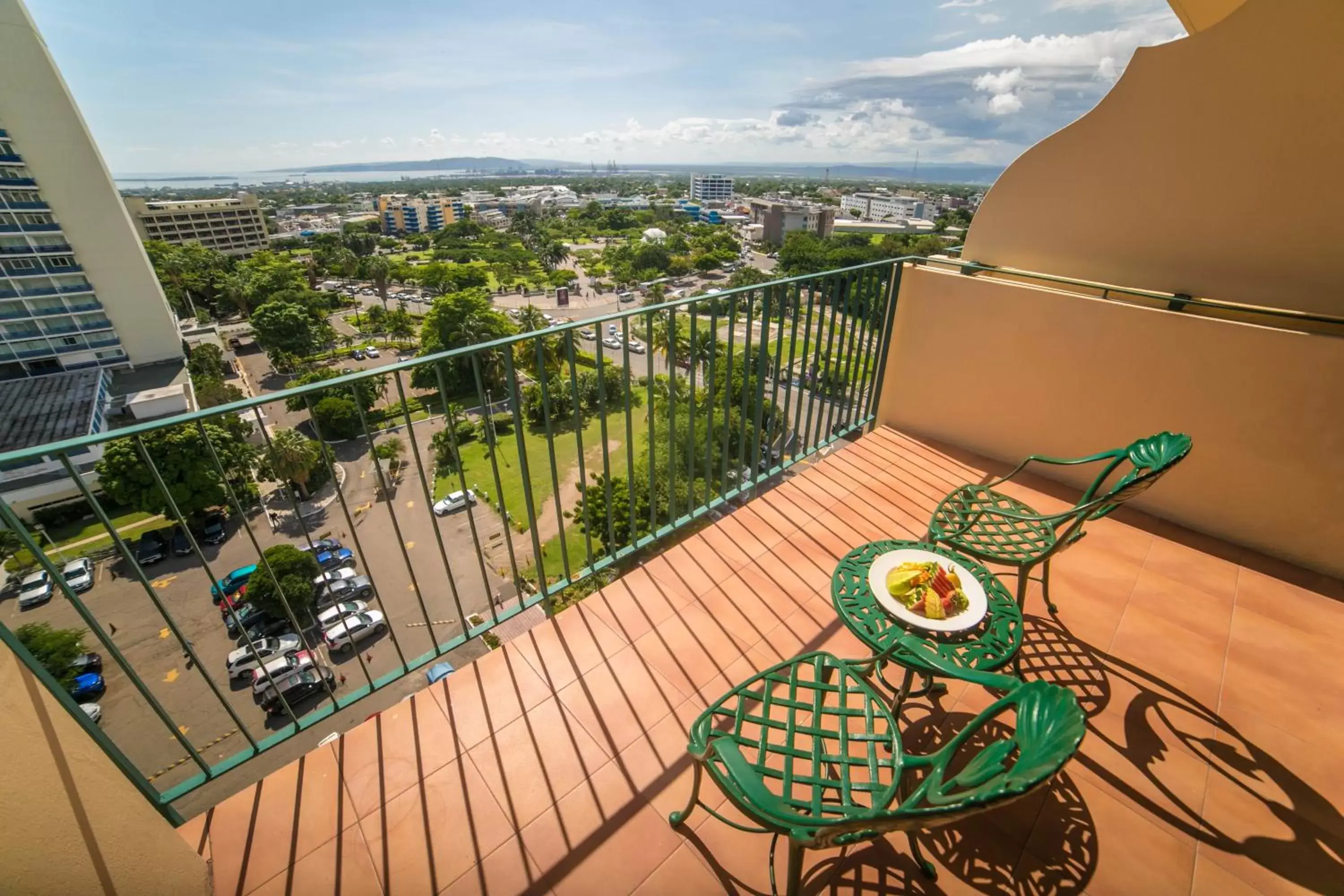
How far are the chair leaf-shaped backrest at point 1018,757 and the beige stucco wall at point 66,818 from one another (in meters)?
1.68

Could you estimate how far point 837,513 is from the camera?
3066 millimetres

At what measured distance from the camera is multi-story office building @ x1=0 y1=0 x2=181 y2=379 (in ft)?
74.7

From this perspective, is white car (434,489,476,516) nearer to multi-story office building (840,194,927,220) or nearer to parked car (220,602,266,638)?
parked car (220,602,266,638)

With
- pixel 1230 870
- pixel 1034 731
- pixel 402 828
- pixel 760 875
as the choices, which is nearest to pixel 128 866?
A: pixel 402 828

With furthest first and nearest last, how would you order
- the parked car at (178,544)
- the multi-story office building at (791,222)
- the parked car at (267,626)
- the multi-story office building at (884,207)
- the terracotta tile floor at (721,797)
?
the multi-story office building at (884,207)
the multi-story office building at (791,222)
the parked car at (178,544)
the parked car at (267,626)
the terracotta tile floor at (721,797)

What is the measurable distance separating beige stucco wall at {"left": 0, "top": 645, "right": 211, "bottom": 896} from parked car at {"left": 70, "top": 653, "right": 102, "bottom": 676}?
13.1m

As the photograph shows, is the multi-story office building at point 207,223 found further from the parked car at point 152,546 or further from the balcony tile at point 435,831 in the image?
the balcony tile at point 435,831

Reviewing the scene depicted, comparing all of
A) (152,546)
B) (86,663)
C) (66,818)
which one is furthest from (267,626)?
(66,818)

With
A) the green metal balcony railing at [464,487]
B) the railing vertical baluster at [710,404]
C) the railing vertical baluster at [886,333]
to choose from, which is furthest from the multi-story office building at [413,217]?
the railing vertical baluster at [710,404]

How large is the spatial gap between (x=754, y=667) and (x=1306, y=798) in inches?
69.5

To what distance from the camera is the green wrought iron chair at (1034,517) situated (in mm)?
1730

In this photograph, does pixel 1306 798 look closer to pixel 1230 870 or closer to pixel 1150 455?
pixel 1230 870

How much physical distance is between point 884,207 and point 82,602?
350ft

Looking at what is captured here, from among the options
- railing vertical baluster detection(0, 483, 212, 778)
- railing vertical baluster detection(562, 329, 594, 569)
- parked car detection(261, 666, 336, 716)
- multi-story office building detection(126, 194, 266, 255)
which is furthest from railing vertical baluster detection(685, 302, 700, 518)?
multi-story office building detection(126, 194, 266, 255)
